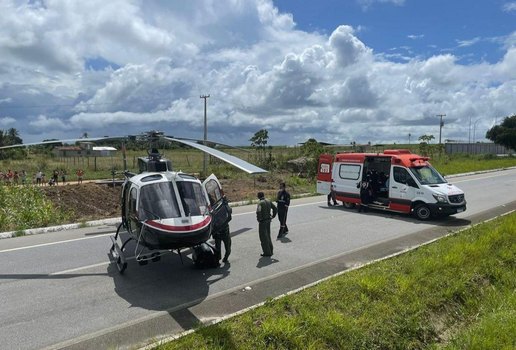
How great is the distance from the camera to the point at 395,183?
51.8ft

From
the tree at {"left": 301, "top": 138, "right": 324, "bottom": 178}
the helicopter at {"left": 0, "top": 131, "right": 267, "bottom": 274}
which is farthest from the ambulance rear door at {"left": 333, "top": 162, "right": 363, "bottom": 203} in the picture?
the tree at {"left": 301, "top": 138, "right": 324, "bottom": 178}

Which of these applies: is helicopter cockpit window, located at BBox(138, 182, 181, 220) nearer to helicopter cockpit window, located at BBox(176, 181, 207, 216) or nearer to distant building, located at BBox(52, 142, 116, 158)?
helicopter cockpit window, located at BBox(176, 181, 207, 216)

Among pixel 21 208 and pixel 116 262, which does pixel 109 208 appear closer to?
pixel 21 208

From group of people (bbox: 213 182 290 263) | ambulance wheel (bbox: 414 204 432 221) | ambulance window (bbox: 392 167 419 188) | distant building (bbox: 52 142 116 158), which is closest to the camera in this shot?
group of people (bbox: 213 182 290 263)

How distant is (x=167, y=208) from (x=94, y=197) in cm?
1477

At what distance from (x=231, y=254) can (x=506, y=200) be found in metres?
15.8

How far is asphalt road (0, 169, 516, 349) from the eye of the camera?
246 inches

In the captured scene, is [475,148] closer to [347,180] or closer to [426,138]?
[426,138]

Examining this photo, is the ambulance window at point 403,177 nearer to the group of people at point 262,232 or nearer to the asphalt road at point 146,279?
the asphalt road at point 146,279

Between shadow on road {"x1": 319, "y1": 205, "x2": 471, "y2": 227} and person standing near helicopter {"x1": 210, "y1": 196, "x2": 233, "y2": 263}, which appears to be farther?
shadow on road {"x1": 319, "y1": 205, "x2": 471, "y2": 227}

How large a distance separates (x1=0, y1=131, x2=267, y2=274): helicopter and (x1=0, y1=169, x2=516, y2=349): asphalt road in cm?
71

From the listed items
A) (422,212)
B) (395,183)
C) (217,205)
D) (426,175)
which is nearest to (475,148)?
(426,175)

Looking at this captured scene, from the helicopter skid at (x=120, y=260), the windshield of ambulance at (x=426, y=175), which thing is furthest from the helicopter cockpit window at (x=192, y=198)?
the windshield of ambulance at (x=426, y=175)

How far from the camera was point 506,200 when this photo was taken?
20266mm
